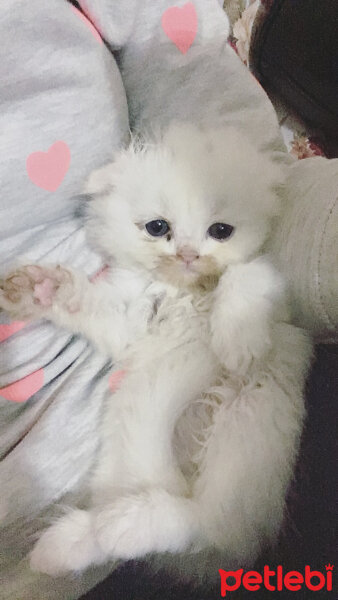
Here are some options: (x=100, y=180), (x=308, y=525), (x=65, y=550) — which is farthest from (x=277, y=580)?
(x=100, y=180)

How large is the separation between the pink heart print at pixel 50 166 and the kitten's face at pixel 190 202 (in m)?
0.05

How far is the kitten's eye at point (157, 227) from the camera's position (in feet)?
2.82

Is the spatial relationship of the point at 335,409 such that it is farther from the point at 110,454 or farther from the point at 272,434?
the point at 110,454

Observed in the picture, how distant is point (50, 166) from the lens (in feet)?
2.81

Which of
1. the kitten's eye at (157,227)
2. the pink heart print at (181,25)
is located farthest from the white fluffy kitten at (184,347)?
the pink heart print at (181,25)

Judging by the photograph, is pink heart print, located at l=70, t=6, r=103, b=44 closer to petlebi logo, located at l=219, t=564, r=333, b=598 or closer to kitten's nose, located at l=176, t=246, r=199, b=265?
kitten's nose, located at l=176, t=246, r=199, b=265

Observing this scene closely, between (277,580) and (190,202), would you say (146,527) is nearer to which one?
(277,580)

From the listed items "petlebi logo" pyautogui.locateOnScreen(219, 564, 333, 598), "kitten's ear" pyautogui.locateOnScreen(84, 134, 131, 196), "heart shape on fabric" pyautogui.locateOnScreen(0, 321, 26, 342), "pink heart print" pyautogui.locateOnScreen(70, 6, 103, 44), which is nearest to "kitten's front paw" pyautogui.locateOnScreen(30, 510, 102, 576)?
"petlebi logo" pyautogui.locateOnScreen(219, 564, 333, 598)

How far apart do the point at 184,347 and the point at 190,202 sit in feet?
0.75

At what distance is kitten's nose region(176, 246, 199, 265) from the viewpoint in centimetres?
83

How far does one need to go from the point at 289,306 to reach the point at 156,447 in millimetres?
293

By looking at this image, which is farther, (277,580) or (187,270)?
(187,270)

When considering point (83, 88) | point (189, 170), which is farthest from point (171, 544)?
point (83, 88)

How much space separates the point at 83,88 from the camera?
866 mm
